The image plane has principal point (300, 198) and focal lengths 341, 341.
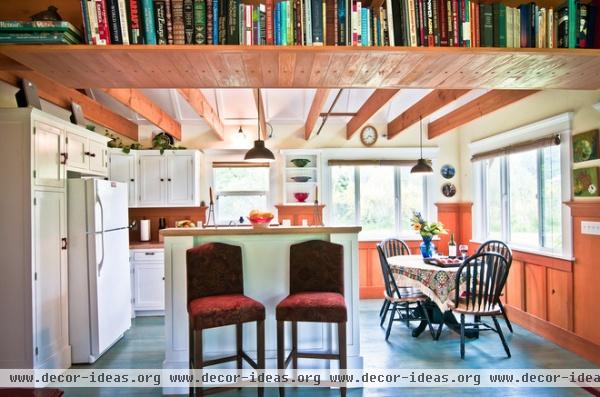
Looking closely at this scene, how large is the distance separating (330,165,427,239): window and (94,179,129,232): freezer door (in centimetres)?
303

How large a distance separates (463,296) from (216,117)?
3778 mm

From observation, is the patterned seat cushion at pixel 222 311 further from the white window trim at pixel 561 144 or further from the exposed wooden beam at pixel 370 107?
the white window trim at pixel 561 144

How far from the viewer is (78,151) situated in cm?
337

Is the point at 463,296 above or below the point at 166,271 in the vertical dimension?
below

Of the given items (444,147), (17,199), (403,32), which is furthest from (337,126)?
(17,199)

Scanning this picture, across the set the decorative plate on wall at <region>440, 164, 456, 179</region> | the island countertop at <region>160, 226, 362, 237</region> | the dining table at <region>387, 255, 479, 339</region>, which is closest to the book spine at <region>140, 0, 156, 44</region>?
the island countertop at <region>160, 226, 362, 237</region>

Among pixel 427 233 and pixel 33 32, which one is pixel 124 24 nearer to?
pixel 33 32

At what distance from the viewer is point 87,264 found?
325cm

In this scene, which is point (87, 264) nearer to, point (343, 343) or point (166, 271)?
point (166, 271)

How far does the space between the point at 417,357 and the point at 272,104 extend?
12.2 ft

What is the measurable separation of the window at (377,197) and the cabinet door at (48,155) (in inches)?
143

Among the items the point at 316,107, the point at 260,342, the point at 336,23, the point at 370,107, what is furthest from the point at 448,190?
the point at 336,23

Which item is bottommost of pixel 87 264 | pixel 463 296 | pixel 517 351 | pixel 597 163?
pixel 517 351

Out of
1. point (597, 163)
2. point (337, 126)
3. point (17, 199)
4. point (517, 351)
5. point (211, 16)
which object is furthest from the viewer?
point (337, 126)
